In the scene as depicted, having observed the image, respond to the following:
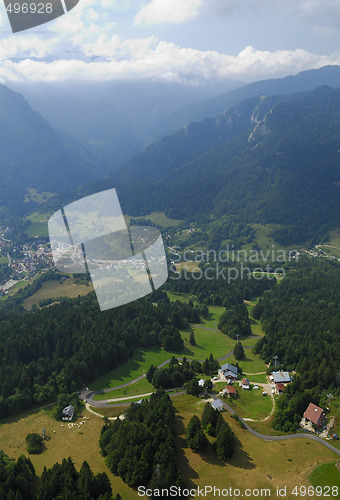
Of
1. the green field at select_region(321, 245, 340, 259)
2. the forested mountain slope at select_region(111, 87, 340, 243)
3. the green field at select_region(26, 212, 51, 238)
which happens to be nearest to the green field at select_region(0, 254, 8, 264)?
the green field at select_region(26, 212, 51, 238)

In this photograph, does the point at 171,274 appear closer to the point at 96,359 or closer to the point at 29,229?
the point at 96,359

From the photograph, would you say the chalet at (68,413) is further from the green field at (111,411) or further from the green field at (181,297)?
the green field at (181,297)

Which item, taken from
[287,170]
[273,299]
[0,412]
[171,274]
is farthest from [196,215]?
[0,412]

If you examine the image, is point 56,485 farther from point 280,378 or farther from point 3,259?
point 3,259

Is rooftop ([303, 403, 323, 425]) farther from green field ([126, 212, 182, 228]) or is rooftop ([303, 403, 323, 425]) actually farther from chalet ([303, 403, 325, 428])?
green field ([126, 212, 182, 228])

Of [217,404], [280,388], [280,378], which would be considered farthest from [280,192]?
[217,404]

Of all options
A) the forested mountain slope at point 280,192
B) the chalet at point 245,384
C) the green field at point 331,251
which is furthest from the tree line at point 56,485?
the forested mountain slope at point 280,192

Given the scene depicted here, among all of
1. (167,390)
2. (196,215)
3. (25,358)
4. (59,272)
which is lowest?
(196,215)
